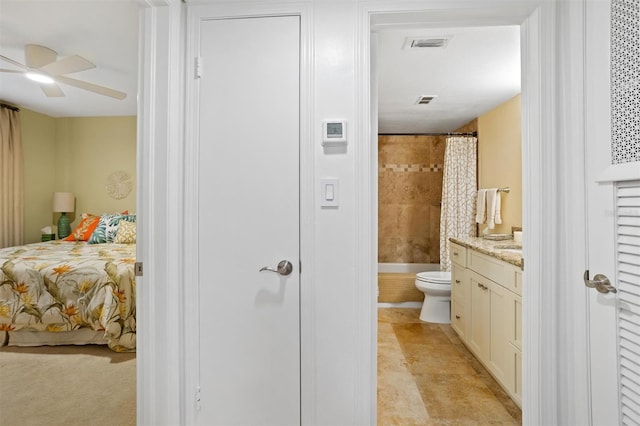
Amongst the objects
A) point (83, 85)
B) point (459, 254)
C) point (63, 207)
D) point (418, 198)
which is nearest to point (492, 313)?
point (459, 254)

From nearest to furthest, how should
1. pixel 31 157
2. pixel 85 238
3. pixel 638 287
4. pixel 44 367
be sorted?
pixel 638 287
pixel 44 367
pixel 85 238
pixel 31 157

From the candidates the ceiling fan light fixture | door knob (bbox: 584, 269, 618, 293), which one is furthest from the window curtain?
door knob (bbox: 584, 269, 618, 293)

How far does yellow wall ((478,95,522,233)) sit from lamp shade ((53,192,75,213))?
18.0ft

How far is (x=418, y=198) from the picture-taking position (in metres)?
5.09

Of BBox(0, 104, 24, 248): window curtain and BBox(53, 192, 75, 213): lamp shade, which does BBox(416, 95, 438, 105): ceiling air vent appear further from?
BBox(0, 104, 24, 248): window curtain

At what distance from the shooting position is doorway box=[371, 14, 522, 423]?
2.18 m

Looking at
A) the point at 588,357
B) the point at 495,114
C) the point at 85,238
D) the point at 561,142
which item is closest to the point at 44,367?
the point at 85,238

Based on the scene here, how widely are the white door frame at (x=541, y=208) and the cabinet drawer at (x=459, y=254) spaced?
1468 mm

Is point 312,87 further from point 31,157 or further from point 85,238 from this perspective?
point 31,157

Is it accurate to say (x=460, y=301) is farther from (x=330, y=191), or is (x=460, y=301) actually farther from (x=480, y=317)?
(x=330, y=191)

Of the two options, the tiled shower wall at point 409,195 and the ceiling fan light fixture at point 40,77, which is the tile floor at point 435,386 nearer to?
the tiled shower wall at point 409,195

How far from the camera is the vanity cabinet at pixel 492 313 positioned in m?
2.11

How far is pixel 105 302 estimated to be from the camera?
2.77 metres

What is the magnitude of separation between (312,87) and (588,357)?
5.13 ft
